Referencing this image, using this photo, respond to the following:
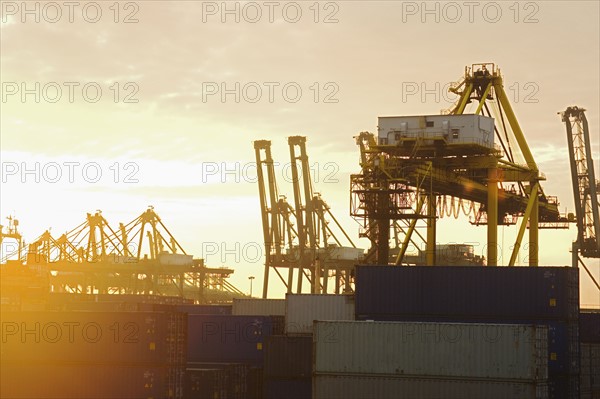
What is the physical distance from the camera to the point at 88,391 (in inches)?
1566

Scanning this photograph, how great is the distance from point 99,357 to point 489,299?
1754 cm

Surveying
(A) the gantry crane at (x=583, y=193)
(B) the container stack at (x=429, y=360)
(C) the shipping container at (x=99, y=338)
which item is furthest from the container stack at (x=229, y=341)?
(A) the gantry crane at (x=583, y=193)

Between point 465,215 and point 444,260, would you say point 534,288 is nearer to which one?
point 465,215

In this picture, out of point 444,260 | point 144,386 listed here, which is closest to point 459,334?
point 144,386

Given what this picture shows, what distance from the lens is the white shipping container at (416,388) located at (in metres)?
Answer: 37.9

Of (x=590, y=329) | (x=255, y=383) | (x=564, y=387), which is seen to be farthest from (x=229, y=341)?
(x=590, y=329)

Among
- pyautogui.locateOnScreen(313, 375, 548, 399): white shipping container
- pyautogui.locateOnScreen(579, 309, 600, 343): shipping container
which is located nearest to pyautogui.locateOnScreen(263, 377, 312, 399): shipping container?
pyautogui.locateOnScreen(313, 375, 548, 399): white shipping container

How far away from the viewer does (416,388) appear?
1529 inches

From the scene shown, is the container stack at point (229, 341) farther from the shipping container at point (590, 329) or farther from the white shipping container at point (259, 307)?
Answer: the shipping container at point (590, 329)

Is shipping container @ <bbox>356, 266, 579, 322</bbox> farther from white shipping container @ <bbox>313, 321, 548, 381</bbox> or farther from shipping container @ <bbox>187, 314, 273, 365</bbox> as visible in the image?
shipping container @ <bbox>187, 314, 273, 365</bbox>

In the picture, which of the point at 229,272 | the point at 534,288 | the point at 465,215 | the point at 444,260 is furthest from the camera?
the point at 229,272

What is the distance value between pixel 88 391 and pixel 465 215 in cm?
4376

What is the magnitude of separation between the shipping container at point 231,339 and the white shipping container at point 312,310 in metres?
1.18

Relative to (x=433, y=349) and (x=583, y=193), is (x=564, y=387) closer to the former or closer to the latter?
(x=433, y=349)
